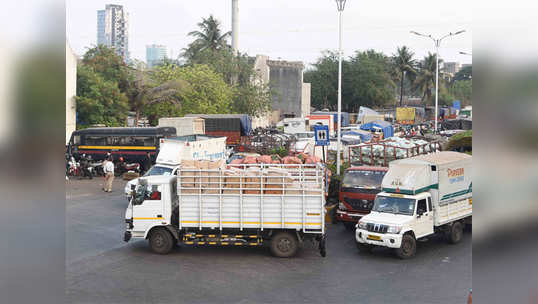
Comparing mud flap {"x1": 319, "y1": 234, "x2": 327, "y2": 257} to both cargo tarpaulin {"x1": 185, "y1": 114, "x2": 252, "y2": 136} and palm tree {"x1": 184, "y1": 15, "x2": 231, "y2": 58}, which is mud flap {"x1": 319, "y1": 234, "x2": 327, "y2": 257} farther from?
palm tree {"x1": 184, "y1": 15, "x2": 231, "y2": 58}

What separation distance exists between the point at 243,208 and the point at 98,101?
26.4 meters

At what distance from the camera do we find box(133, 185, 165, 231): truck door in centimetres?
1271

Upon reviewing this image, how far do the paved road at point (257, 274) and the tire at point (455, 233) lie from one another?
192 millimetres

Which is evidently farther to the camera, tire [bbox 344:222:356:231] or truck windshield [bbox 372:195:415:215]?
tire [bbox 344:222:356:231]

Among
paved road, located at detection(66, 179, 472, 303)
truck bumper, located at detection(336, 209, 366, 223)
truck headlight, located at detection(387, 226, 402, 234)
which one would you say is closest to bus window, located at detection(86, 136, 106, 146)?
paved road, located at detection(66, 179, 472, 303)

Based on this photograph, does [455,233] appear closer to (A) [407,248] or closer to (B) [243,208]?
(A) [407,248]

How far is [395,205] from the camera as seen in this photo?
13297mm

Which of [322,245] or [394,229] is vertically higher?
[394,229]

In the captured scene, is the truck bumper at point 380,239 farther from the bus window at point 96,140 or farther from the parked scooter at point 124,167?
the bus window at point 96,140

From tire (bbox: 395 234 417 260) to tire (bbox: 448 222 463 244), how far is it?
6.16 ft

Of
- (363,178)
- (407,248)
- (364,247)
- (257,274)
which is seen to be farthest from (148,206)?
(363,178)

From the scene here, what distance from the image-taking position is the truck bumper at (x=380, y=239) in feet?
40.4
